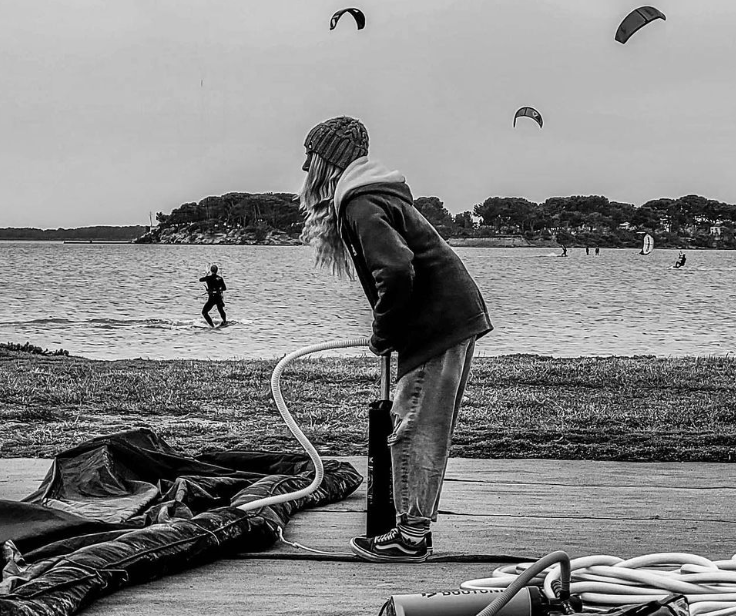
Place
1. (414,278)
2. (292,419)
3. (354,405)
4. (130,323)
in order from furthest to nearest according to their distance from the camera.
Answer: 1. (130,323)
2. (354,405)
3. (292,419)
4. (414,278)

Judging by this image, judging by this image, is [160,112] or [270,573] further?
[160,112]

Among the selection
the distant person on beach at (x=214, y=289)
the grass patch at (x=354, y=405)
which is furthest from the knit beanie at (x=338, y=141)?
the distant person on beach at (x=214, y=289)

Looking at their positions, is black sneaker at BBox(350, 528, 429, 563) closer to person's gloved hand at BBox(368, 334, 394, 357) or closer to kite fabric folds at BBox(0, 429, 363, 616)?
kite fabric folds at BBox(0, 429, 363, 616)

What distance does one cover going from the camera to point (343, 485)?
5.12 meters

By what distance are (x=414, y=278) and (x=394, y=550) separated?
98 cm

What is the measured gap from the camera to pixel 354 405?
9844 mm

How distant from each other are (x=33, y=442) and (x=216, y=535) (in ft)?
14.3

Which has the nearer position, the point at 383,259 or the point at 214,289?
the point at 383,259

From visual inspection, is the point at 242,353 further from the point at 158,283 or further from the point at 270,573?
the point at 158,283

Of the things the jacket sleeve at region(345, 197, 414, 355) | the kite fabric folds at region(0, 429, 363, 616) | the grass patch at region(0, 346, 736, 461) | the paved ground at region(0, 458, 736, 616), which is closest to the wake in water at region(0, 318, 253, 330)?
the grass patch at region(0, 346, 736, 461)

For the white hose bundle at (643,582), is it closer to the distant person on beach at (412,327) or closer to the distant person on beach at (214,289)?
the distant person on beach at (412,327)

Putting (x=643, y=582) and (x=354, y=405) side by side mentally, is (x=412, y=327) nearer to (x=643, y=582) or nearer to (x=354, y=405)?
(x=643, y=582)

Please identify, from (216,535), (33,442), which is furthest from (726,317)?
(216,535)

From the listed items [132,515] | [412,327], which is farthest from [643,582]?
[132,515]
